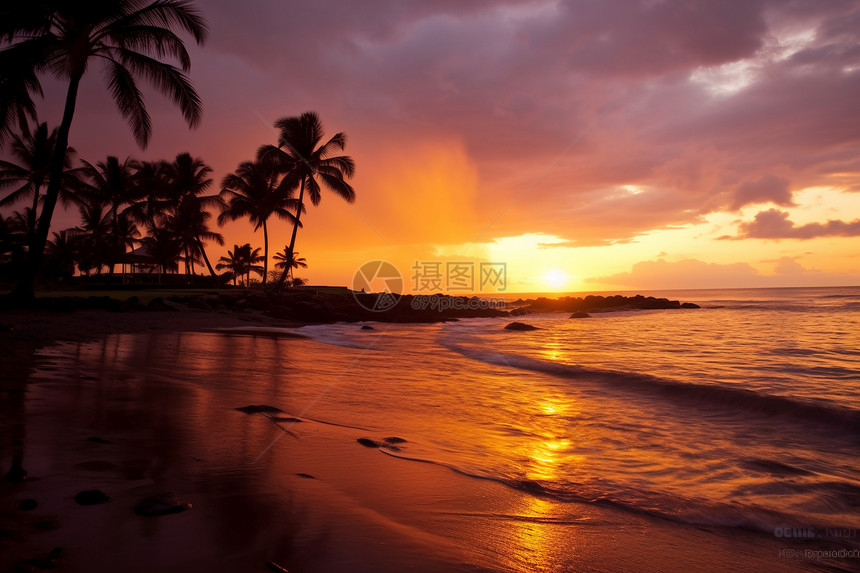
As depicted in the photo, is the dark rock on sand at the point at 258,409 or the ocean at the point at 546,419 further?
the dark rock on sand at the point at 258,409

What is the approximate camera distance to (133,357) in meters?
9.09

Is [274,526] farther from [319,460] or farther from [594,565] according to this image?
[594,565]

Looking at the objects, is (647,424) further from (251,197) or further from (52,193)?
(251,197)

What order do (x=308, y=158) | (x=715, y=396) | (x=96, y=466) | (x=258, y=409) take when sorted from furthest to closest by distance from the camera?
(x=308, y=158) → (x=715, y=396) → (x=258, y=409) → (x=96, y=466)

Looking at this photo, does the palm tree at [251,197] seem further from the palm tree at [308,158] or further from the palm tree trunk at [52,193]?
the palm tree trunk at [52,193]

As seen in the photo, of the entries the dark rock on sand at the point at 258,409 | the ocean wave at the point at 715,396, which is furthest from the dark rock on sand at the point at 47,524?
the ocean wave at the point at 715,396

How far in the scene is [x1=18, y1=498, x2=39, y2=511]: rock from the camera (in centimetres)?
256

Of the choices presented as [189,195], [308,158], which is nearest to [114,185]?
[189,195]

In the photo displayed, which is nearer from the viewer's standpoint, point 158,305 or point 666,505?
point 666,505

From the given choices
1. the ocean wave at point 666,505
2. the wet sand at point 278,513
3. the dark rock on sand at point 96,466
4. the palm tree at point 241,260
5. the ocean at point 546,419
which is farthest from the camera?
the palm tree at point 241,260

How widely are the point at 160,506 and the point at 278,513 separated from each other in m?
0.67

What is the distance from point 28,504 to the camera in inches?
102

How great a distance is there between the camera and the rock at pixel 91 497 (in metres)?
2.71

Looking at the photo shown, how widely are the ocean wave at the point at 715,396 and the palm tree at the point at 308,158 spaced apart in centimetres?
2263
